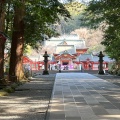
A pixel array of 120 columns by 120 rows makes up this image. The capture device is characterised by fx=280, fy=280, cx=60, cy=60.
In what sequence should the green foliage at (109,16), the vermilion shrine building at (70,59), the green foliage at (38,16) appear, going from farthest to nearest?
the vermilion shrine building at (70,59)
the green foliage at (109,16)
the green foliage at (38,16)

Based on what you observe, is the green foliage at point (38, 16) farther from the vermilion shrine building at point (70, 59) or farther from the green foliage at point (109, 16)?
the vermilion shrine building at point (70, 59)

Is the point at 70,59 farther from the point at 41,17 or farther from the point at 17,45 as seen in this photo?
the point at 17,45

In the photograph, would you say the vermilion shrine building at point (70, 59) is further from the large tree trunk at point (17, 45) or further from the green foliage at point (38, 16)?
the large tree trunk at point (17, 45)

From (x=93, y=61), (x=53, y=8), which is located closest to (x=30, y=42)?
(x=53, y=8)

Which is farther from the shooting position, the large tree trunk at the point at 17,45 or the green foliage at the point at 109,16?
the green foliage at the point at 109,16

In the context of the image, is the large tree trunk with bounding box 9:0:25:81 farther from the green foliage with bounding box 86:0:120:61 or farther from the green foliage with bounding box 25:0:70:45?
the green foliage with bounding box 86:0:120:61

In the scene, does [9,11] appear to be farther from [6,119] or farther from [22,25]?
[6,119]

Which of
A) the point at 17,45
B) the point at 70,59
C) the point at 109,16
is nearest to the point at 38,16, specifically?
the point at 17,45

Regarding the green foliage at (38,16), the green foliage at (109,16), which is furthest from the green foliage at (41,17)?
the green foliage at (109,16)

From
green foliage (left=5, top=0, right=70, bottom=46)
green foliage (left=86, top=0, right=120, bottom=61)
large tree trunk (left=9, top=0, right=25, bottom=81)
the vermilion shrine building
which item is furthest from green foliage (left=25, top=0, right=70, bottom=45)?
the vermilion shrine building

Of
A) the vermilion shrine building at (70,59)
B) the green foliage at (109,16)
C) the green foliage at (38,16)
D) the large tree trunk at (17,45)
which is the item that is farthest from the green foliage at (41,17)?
the vermilion shrine building at (70,59)

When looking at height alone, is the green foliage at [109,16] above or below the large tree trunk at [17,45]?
above

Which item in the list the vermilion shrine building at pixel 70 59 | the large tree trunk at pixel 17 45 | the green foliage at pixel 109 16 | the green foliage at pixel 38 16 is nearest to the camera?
the green foliage at pixel 38 16

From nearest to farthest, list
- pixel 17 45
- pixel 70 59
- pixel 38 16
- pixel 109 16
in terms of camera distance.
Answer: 1. pixel 17 45
2. pixel 38 16
3. pixel 109 16
4. pixel 70 59
